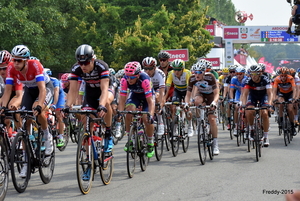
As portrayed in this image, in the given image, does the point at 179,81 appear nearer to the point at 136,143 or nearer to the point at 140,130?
the point at 140,130

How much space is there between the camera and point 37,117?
8289mm

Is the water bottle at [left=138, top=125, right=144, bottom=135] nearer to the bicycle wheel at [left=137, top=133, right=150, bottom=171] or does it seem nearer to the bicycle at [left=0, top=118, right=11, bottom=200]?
the bicycle wheel at [left=137, top=133, right=150, bottom=171]

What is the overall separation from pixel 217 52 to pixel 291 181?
57.7 m

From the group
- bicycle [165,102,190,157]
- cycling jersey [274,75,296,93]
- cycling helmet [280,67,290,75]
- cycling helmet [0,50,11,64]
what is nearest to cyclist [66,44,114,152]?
cycling helmet [0,50,11,64]

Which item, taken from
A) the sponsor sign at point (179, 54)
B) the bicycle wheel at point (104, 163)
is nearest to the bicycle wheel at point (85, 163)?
the bicycle wheel at point (104, 163)

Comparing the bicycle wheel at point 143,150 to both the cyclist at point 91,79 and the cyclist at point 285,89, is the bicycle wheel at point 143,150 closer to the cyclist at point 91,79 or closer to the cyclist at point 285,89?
the cyclist at point 91,79

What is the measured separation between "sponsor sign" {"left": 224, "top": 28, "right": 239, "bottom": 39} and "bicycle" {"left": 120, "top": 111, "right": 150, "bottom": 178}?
4780 cm

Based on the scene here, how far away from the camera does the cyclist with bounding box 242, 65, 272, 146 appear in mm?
11906

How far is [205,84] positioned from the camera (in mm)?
11688

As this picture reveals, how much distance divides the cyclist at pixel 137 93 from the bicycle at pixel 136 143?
0.19m

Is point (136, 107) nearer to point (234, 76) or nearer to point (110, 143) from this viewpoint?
point (110, 143)

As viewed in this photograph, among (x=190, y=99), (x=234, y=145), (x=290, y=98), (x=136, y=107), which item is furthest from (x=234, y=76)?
(x=136, y=107)

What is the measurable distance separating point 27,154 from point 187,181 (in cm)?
246

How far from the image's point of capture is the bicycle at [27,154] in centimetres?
758
